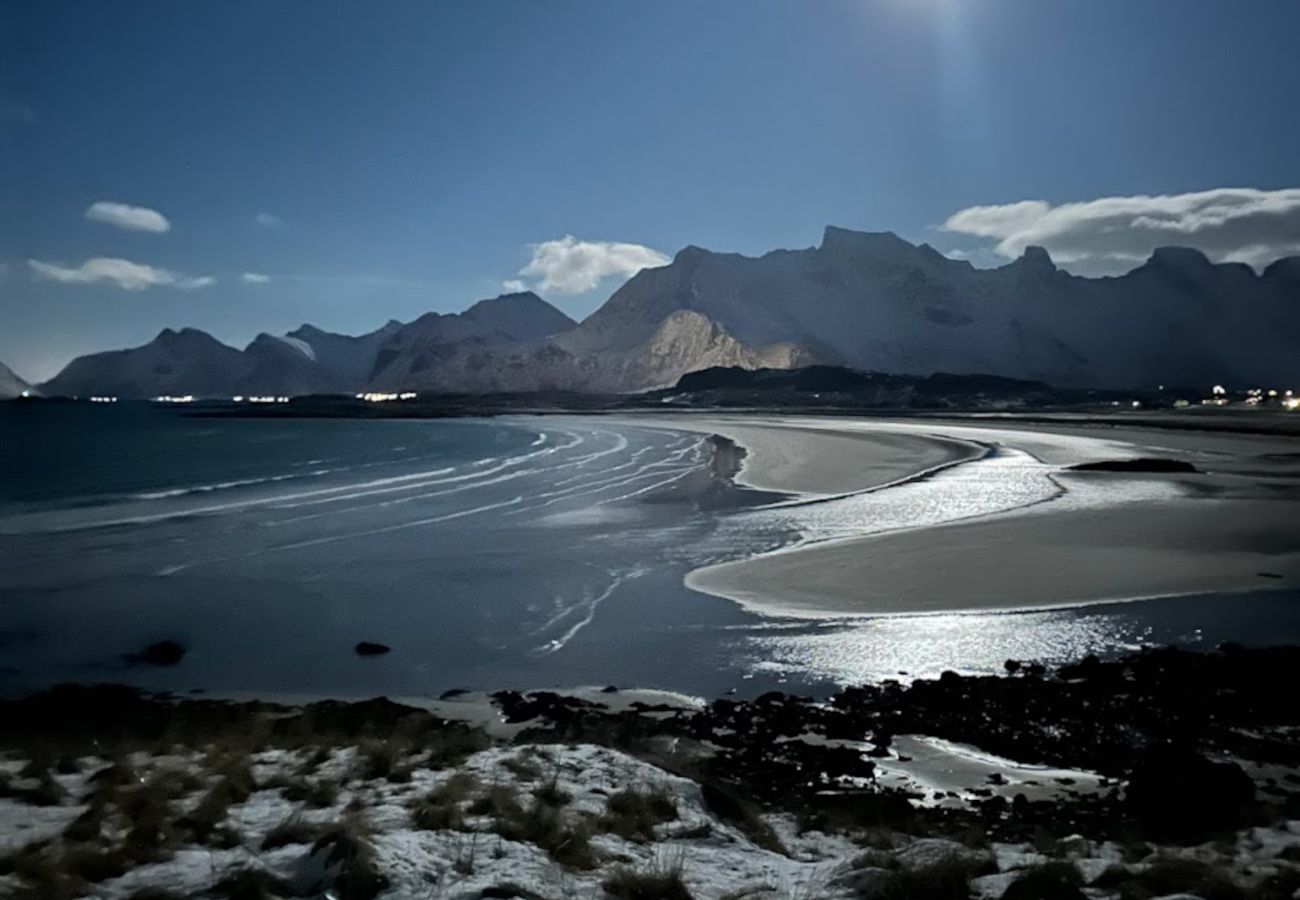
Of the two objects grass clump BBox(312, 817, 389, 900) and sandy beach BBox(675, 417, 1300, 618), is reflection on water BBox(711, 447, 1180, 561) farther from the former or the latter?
grass clump BBox(312, 817, 389, 900)

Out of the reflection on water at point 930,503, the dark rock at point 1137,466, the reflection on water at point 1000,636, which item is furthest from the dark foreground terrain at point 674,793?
the dark rock at point 1137,466

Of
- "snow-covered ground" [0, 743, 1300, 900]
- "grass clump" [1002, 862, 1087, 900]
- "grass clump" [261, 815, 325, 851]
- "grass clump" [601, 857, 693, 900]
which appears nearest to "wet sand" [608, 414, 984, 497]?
"snow-covered ground" [0, 743, 1300, 900]

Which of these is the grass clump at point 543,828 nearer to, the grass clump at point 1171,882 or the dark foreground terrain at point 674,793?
the dark foreground terrain at point 674,793

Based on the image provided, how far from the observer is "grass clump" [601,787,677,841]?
7.63m

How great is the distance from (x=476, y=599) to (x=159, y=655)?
21.0ft

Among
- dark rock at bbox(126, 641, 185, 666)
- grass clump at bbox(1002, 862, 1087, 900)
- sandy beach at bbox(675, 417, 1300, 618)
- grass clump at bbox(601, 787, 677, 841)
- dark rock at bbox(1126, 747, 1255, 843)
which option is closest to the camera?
grass clump at bbox(1002, 862, 1087, 900)

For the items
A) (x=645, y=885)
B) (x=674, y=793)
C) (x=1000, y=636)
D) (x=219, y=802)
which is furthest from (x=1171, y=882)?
(x=1000, y=636)

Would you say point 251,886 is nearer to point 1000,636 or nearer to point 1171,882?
point 1171,882

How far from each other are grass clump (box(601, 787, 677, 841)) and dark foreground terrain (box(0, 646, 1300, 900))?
1.2 inches

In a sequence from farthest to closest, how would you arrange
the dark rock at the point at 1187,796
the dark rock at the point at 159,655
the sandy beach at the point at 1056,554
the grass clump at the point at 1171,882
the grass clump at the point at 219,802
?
the sandy beach at the point at 1056,554 → the dark rock at the point at 159,655 → the dark rock at the point at 1187,796 → the grass clump at the point at 219,802 → the grass clump at the point at 1171,882

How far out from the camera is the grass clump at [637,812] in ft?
25.0

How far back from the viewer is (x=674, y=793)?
28.1ft

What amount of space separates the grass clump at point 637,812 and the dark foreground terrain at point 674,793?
0.10ft

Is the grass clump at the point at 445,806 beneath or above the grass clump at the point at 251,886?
beneath
